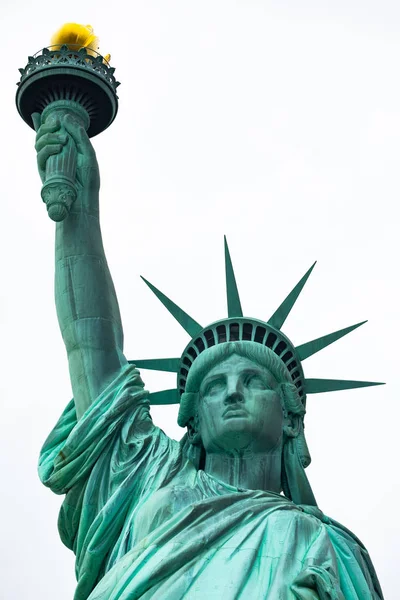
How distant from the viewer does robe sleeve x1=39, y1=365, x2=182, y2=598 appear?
1412cm

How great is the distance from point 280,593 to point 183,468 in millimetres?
2407

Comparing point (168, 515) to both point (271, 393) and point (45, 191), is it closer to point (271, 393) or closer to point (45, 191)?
point (271, 393)

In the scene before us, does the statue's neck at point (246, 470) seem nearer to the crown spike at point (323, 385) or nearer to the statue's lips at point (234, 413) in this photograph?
the statue's lips at point (234, 413)

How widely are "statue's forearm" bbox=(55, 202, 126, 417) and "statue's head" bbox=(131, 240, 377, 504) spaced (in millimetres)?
682

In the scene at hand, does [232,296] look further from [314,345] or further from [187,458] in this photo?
[187,458]

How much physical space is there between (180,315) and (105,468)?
6.95ft

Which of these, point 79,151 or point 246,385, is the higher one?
point 79,151

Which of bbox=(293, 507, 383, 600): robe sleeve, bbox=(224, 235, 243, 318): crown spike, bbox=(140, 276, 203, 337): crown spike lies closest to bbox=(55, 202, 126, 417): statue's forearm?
bbox=(140, 276, 203, 337): crown spike

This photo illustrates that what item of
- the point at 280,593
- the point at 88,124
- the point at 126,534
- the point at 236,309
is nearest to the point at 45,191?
the point at 88,124

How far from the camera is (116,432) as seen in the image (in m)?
14.8

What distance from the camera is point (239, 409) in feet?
48.0

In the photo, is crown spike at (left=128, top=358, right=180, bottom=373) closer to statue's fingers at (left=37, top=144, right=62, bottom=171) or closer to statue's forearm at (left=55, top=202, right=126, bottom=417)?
statue's forearm at (left=55, top=202, right=126, bottom=417)

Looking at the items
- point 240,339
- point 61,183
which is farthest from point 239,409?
point 61,183

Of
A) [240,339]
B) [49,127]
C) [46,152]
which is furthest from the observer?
[49,127]
